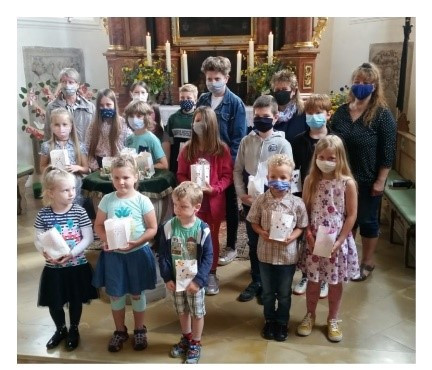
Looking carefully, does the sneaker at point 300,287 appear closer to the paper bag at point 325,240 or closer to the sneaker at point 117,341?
the paper bag at point 325,240

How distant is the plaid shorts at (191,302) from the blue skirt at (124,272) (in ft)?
0.71

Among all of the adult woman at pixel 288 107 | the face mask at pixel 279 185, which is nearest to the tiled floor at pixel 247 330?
the face mask at pixel 279 185

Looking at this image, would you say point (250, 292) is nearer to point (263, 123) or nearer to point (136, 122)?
point (263, 123)

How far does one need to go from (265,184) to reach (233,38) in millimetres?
3326

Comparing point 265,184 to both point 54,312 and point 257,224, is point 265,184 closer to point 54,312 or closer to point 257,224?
point 257,224

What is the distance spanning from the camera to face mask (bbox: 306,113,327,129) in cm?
295

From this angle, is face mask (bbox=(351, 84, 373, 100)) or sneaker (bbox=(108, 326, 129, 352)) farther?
face mask (bbox=(351, 84, 373, 100))

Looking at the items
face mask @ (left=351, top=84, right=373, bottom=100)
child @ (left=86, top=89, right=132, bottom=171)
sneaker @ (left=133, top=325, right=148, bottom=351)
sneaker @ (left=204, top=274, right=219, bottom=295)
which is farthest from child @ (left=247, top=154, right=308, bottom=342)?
child @ (left=86, top=89, right=132, bottom=171)

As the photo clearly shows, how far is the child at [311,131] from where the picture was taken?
9.71 ft

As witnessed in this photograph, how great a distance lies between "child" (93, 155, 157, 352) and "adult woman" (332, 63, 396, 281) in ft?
5.04

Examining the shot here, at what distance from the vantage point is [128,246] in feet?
8.52

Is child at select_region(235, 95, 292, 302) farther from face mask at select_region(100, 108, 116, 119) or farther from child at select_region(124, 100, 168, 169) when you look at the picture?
face mask at select_region(100, 108, 116, 119)
